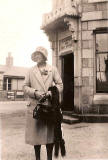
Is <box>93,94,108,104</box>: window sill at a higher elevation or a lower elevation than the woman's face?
lower

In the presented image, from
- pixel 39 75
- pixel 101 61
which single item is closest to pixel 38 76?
pixel 39 75

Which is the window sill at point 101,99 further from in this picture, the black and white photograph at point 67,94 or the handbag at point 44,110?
the handbag at point 44,110

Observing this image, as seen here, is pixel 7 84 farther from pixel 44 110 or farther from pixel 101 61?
pixel 44 110

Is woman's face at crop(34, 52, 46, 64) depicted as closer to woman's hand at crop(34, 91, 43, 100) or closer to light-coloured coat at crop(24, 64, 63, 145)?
light-coloured coat at crop(24, 64, 63, 145)

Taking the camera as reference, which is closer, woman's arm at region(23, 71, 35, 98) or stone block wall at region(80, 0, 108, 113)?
woman's arm at region(23, 71, 35, 98)

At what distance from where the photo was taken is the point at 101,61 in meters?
9.69

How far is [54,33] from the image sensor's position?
11.9 metres

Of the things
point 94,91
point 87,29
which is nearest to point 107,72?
point 94,91

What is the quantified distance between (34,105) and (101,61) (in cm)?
602

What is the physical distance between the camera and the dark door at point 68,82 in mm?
11184

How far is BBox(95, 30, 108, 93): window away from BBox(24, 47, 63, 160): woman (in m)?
5.60

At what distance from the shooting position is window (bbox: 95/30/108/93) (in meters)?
9.63

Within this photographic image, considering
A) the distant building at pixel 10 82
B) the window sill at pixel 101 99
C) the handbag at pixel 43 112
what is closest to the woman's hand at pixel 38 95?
the handbag at pixel 43 112

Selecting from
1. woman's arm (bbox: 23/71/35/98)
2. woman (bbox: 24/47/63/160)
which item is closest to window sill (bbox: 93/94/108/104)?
woman (bbox: 24/47/63/160)
